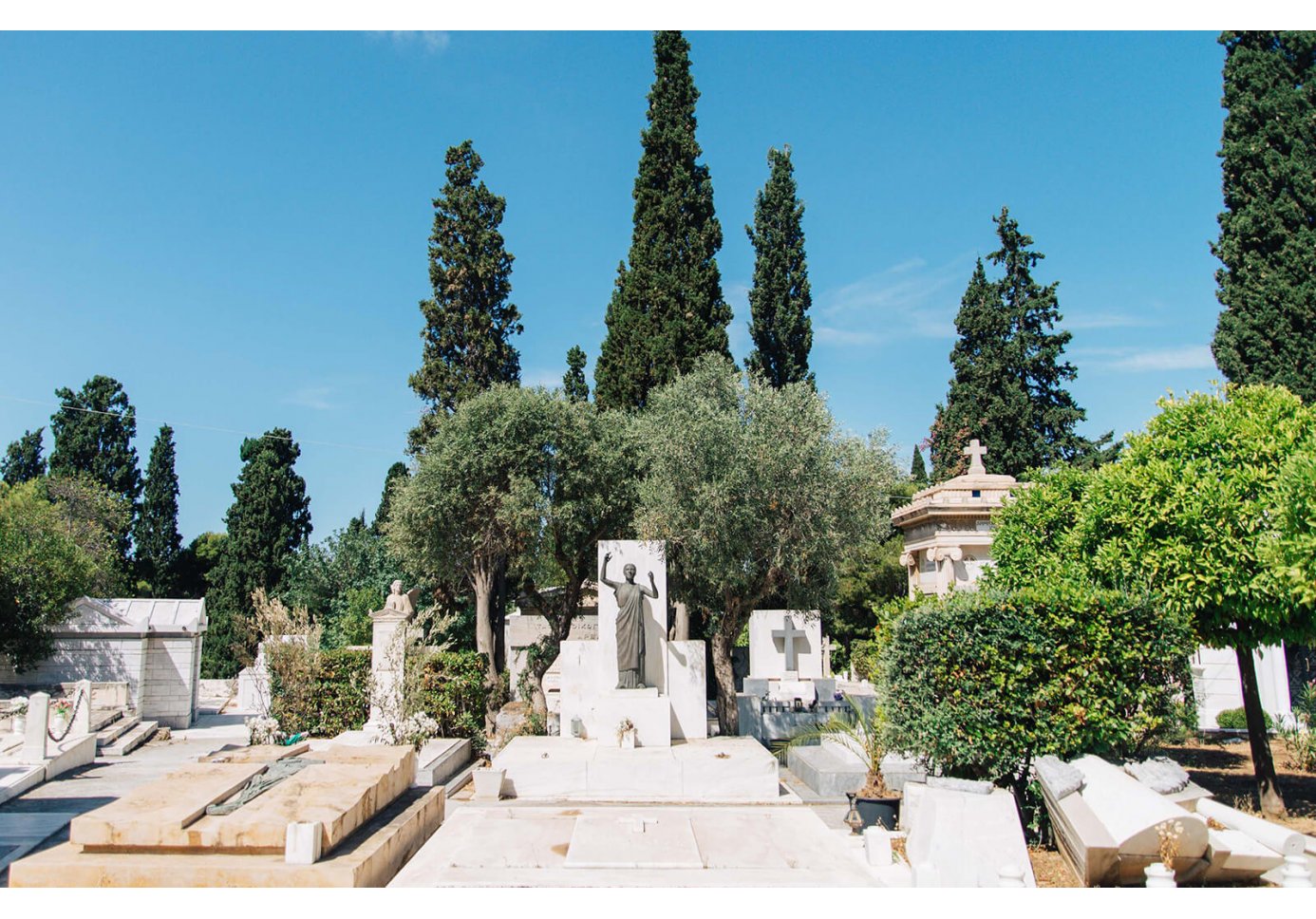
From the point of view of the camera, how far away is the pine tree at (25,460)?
43.9 meters

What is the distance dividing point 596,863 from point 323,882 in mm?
2626

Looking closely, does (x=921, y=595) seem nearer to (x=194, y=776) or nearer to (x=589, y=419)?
(x=194, y=776)

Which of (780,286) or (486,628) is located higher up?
(780,286)

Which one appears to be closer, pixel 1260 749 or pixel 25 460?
pixel 1260 749

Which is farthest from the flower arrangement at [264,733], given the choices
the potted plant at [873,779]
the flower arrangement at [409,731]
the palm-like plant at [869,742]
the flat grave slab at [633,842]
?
the potted plant at [873,779]

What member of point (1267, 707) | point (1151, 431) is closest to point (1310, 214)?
point (1267, 707)

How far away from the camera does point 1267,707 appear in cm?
1950

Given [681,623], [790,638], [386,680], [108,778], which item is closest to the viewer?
[108,778]

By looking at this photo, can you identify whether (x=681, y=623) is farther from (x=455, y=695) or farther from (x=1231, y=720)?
(x=1231, y=720)

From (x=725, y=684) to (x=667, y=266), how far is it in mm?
13120

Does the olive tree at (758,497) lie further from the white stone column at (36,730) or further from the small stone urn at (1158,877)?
the white stone column at (36,730)

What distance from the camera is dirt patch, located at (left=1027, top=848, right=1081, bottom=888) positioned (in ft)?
26.2

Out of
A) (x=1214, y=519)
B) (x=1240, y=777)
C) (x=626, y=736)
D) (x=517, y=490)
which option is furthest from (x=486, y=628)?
(x=1214, y=519)

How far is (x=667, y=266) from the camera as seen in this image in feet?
85.4
